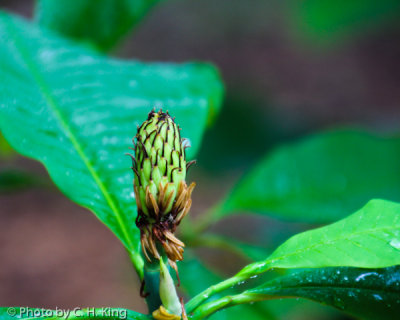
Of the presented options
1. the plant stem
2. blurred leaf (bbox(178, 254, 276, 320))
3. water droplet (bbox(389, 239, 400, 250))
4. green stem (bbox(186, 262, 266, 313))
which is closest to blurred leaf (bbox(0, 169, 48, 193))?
blurred leaf (bbox(178, 254, 276, 320))

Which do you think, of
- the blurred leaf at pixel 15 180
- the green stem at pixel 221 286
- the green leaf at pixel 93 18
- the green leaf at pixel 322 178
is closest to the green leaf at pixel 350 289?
the green stem at pixel 221 286

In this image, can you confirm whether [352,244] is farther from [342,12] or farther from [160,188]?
[342,12]

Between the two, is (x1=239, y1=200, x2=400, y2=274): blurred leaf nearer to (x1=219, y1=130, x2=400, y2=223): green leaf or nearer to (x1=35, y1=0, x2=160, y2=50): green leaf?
(x1=219, y1=130, x2=400, y2=223): green leaf

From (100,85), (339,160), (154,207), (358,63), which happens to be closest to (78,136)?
(100,85)

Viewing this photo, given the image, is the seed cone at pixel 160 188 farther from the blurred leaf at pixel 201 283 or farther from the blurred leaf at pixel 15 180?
the blurred leaf at pixel 15 180

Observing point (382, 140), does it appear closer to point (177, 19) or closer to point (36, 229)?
point (36, 229)

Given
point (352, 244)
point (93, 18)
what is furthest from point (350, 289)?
point (93, 18)

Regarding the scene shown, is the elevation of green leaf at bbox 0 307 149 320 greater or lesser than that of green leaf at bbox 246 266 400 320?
greater
